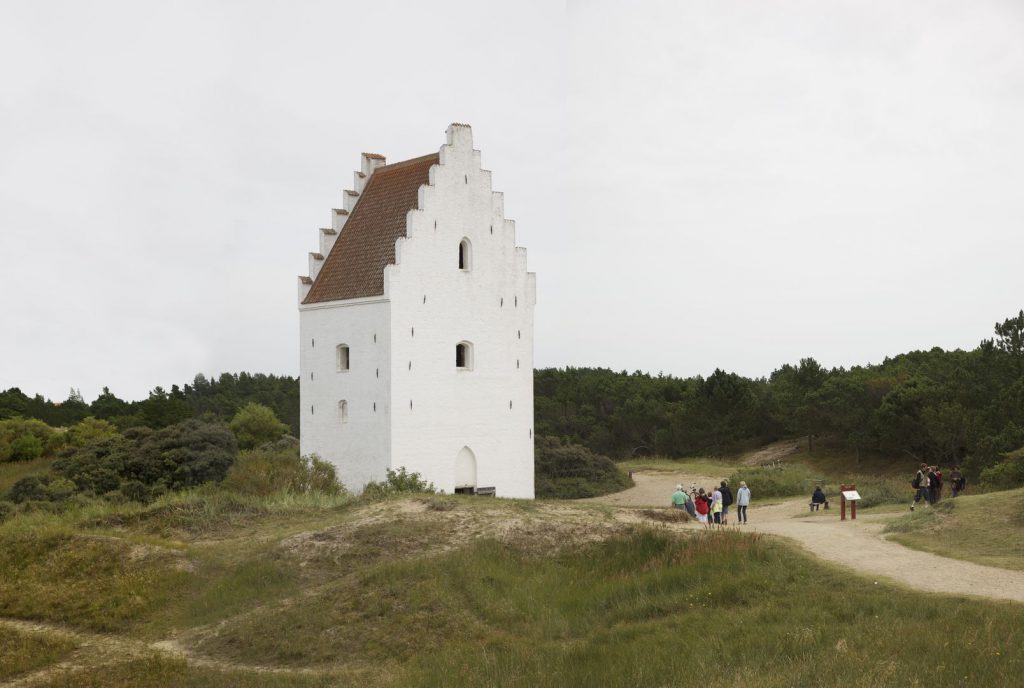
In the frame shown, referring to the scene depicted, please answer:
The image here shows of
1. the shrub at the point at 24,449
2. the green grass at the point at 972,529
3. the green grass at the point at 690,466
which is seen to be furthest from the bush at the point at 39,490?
the green grass at the point at 690,466

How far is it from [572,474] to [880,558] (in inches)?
1031

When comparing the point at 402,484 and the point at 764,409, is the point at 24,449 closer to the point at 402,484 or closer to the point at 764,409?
the point at 402,484

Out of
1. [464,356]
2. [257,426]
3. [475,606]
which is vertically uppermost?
[464,356]

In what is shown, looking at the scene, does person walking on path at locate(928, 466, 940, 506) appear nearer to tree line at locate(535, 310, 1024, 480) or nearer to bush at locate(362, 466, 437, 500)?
tree line at locate(535, 310, 1024, 480)

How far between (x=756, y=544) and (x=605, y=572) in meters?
2.85

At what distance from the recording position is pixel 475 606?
17422 mm

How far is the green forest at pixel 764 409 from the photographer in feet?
136

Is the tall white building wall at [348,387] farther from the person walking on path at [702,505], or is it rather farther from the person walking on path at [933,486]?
the person walking on path at [933,486]

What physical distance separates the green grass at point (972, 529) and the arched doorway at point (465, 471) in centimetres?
1438

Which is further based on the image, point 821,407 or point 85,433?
point 821,407

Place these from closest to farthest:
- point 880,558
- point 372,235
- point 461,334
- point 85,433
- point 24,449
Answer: point 880,558 → point 461,334 → point 372,235 → point 24,449 → point 85,433

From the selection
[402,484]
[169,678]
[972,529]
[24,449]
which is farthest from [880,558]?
[24,449]

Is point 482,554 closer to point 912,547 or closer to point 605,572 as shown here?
point 605,572

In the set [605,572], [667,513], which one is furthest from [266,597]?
[667,513]
